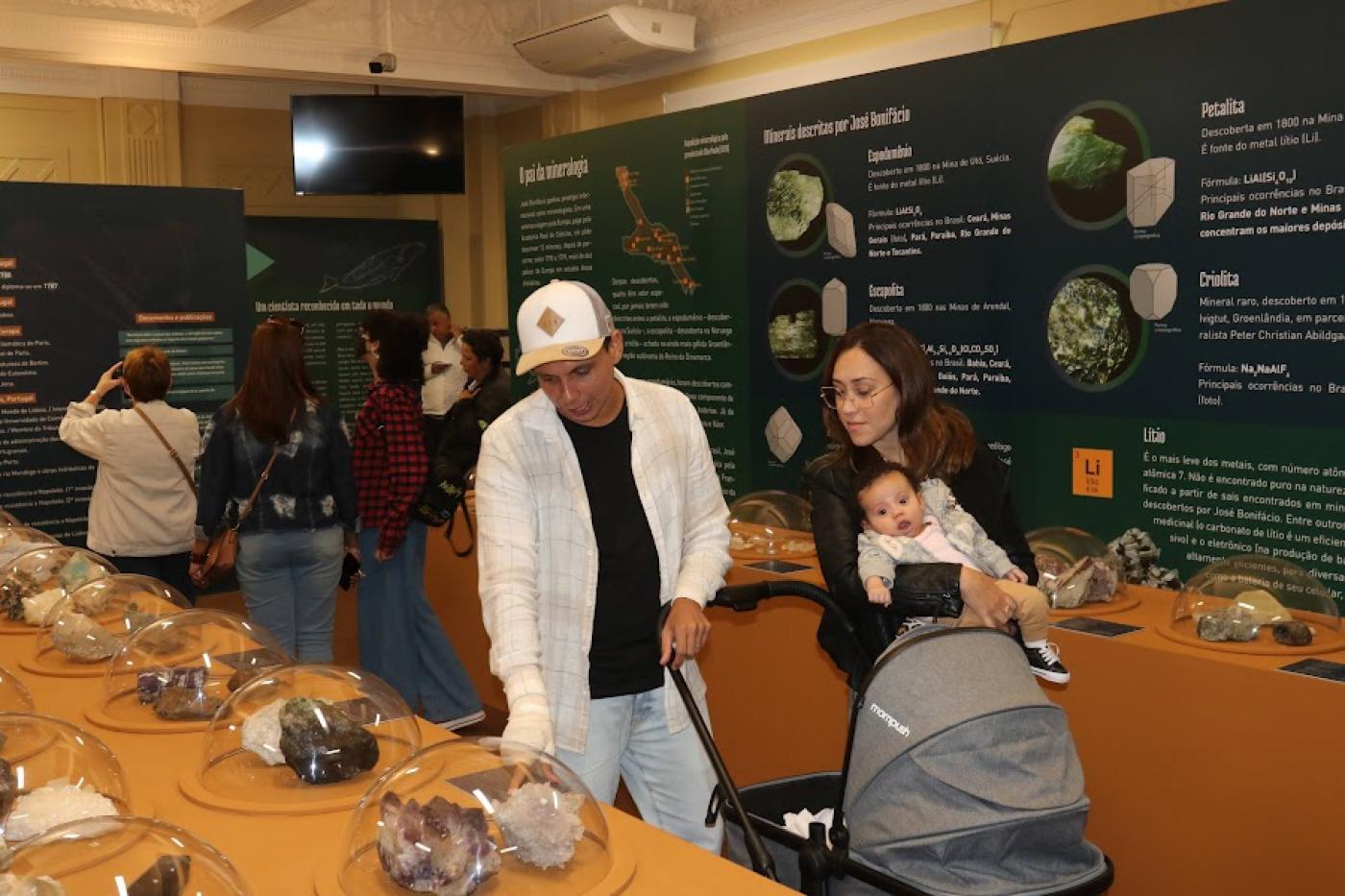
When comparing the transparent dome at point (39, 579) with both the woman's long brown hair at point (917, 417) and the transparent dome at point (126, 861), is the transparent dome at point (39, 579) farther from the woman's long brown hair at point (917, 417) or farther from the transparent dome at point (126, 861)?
the woman's long brown hair at point (917, 417)

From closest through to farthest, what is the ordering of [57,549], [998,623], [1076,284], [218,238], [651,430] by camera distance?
[998,623], [651,430], [57,549], [1076,284], [218,238]

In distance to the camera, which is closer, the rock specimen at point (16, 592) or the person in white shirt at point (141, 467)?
the rock specimen at point (16, 592)

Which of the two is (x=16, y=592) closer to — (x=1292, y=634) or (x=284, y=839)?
(x=284, y=839)

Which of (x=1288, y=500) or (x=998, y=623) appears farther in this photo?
(x=1288, y=500)

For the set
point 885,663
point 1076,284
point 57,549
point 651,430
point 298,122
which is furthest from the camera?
point 298,122

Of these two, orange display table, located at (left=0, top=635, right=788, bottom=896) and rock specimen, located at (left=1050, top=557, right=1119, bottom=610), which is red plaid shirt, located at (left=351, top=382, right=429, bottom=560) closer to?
rock specimen, located at (left=1050, top=557, right=1119, bottom=610)

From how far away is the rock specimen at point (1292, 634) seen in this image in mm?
3744

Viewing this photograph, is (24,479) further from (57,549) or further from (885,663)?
(885,663)

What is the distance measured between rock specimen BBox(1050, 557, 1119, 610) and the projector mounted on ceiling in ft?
23.6

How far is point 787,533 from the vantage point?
5.53 m

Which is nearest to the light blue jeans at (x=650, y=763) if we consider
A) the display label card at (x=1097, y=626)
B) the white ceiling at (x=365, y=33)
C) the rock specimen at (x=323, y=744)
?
the rock specimen at (x=323, y=744)

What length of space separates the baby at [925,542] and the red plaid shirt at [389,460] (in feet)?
11.2

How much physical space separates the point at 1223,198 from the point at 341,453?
12.0ft

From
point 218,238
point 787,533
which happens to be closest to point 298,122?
point 218,238
